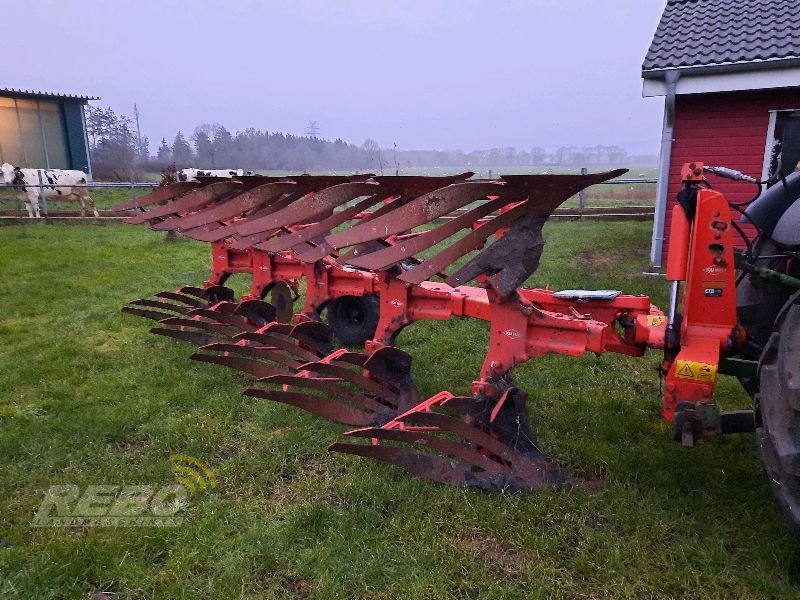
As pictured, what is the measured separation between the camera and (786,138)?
7082 millimetres

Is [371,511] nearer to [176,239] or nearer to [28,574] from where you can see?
[28,574]

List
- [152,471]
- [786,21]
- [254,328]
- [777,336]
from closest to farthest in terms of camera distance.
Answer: [777,336]
[152,471]
[254,328]
[786,21]

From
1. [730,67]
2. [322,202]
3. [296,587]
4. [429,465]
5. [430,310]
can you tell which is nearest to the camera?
[296,587]

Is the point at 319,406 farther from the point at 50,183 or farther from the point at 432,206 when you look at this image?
the point at 50,183

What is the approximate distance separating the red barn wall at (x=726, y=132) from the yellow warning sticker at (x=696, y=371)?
18.7ft

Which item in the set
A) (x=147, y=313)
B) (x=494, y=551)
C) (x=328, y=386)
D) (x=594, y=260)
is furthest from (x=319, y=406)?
(x=594, y=260)

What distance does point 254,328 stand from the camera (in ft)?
15.3

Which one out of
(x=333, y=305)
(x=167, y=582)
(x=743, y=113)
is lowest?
(x=167, y=582)

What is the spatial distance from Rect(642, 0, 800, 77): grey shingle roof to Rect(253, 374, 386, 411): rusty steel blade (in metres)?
5.79

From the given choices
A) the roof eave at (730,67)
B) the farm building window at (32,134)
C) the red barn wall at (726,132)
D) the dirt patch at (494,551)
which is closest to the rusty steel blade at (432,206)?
the dirt patch at (494,551)

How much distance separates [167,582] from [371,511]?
2.81 feet

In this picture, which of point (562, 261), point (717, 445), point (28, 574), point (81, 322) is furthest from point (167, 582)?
point (562, 261)

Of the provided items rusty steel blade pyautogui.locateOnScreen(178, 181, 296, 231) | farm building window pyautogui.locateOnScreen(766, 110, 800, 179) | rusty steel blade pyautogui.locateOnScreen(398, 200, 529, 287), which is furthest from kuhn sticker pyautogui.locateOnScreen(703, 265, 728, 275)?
farm building window pyautogui.locateOnScreen(766, 110, 800, 179)

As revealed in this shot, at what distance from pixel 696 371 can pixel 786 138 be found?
20.9ft
